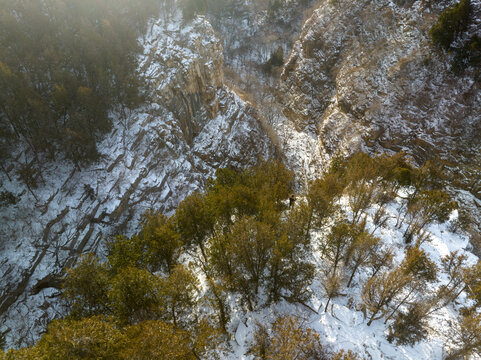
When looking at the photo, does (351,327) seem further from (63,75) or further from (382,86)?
(63,75)

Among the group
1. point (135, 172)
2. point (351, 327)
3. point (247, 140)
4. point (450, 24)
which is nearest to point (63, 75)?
point (135, 172)

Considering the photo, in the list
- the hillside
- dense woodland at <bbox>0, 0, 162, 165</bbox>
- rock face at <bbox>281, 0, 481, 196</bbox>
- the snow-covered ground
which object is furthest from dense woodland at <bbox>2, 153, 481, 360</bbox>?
dense woodland at <bbox>0, 0, 162, 165</bbox>

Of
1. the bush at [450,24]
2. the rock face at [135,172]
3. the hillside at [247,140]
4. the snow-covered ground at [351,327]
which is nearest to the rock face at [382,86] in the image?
the hillside at [247,140]

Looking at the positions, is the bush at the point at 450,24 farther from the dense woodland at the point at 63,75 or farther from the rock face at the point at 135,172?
the dense woodland at the point at 63,75

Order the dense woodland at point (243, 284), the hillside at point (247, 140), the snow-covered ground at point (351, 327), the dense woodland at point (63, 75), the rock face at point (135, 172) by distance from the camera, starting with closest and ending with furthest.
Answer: the dense woodland at point (243, 284) < the snow-covered ground at point (351, 327) < the hillside at point (247, 140) < the rock face at point (135, 172) < the dense woodland at point (63, 75)

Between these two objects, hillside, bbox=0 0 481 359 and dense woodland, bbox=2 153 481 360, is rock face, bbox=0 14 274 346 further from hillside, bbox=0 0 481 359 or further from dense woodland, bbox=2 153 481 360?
dense woodland, bbox=2 153 481 360

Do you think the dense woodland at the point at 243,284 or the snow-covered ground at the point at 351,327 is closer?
the dense woodland at the point at 243,284

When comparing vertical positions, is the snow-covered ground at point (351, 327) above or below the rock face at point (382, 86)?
below
